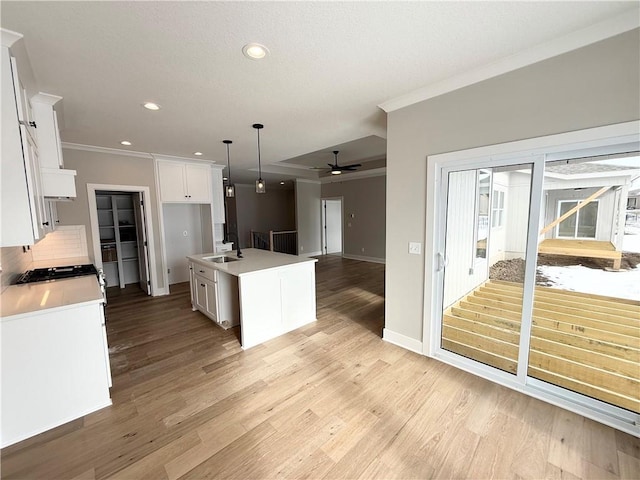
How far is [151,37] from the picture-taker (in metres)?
1.70

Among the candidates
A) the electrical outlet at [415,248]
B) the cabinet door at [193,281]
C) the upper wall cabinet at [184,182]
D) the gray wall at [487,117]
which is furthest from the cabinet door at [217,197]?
the electrical outlet at [415,248]

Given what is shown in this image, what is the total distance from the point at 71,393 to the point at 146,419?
0.60 metres

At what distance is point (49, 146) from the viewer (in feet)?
8.00

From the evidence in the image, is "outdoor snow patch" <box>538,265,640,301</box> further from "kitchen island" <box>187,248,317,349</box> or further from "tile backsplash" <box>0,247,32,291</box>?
"tile backsplash" <box>0,247,32,291</box>

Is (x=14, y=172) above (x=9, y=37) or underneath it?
underneath

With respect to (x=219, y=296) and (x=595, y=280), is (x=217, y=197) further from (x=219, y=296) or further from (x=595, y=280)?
(x=595, y=280)

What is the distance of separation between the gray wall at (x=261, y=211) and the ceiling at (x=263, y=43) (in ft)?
20.7

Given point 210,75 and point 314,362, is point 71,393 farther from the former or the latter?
point 210,75

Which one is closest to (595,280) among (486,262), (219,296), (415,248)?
(486,262)

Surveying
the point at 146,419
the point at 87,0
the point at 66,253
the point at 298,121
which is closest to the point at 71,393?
the point at 146,419

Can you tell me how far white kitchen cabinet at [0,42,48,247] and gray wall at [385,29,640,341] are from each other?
295cm

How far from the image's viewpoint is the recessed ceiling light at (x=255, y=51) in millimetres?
1796

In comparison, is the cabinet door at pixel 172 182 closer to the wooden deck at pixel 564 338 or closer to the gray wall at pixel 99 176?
the gray wall at pixel 99 176

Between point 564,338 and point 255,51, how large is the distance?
3550mm
